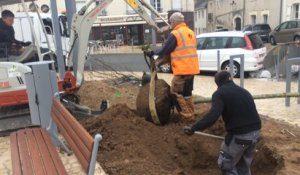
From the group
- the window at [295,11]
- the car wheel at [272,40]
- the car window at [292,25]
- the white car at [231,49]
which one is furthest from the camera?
the window at [295,11]

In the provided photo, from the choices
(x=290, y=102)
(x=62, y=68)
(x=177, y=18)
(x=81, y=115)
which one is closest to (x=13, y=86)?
(x=81, y=115)

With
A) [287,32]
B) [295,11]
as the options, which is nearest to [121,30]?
[295,11]

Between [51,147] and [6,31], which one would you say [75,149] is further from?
[6,31]

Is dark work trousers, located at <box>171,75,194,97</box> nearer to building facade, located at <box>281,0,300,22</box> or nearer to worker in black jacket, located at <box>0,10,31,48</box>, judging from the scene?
worker in black jacket, located at <box>0,10,31,48</box>

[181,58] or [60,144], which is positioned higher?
[181,58]

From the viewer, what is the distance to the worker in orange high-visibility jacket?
21.9 feet

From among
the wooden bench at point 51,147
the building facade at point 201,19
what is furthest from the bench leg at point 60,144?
the building facade at point 201,19

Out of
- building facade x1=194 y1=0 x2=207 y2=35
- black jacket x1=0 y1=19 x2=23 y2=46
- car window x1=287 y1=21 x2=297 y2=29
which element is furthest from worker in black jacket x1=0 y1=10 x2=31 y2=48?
building facade x1=194 y1=0 x2=207 y2=35

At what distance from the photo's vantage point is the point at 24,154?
4.65m

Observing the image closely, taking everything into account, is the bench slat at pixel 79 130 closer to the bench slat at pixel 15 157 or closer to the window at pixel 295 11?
the bench slat at pixel 15 157

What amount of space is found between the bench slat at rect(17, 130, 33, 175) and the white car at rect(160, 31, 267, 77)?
1030cm

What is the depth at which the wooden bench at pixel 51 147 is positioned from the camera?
3.36 metres

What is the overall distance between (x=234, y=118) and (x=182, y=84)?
2.41m

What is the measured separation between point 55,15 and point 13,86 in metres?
3.17
